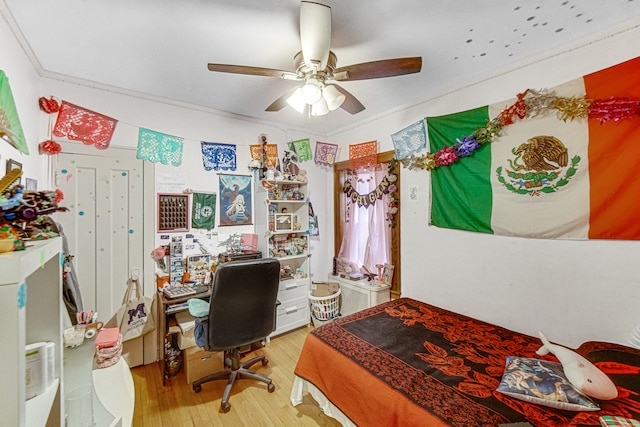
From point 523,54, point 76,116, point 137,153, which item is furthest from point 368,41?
point 76,116

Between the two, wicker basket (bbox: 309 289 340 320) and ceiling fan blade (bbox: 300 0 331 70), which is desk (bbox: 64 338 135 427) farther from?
ceiling fan blade (bbox: 300 0 331 70)

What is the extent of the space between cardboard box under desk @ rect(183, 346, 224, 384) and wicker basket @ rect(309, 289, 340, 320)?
114 centimetres

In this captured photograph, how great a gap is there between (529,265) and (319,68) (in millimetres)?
2085

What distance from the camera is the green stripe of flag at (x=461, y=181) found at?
214cm

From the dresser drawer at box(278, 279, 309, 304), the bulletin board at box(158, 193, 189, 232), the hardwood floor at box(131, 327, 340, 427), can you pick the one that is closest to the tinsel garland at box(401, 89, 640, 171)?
the dresser drawer at box(278, 279, 309, 304)

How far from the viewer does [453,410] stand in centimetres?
116

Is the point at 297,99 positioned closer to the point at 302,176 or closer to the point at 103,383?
the point at 302,176

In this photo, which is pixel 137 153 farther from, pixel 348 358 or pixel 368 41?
pixel 348 358

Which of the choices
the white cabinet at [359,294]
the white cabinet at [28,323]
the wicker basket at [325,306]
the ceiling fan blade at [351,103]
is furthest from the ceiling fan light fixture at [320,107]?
the wicker basket at [325,306]

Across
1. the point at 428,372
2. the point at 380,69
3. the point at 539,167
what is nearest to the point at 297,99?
the point at 380,69

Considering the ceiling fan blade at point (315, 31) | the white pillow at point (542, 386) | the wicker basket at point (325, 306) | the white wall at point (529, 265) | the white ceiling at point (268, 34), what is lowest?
the wicker basket at point (325, 306)

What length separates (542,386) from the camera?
48.2 inches

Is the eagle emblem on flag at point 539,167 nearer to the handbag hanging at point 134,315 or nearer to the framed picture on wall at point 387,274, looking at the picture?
the framed picture on wall at point 387,274

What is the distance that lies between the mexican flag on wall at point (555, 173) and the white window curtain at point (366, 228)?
2.64ft
